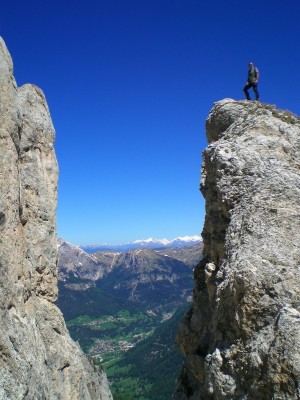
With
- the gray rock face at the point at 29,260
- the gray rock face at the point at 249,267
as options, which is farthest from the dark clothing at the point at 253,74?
the gray rock face at the point at 29,260

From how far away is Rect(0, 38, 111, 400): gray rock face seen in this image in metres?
21.6

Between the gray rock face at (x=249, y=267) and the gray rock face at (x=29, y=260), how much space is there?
31.1 ft

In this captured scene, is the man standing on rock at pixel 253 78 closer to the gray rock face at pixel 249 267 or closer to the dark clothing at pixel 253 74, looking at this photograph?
the dark clothing at pixel 253 74

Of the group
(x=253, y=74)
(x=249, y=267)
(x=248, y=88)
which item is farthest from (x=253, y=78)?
(x=249, y=267)

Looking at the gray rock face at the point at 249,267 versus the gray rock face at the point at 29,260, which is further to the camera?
the gray rock face at the point at 29,260

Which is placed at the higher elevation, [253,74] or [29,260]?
[253,74]

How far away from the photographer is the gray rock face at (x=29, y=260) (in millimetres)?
21639

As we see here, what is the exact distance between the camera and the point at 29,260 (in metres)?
30.3

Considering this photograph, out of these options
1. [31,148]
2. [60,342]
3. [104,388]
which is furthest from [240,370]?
[104,388]

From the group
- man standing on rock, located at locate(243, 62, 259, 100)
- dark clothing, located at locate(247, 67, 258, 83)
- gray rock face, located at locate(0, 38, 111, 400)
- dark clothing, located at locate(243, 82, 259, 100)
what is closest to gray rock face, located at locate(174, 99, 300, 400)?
dark clothing, located at locate(243, 82, 259, 100)

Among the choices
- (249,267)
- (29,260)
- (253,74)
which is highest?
(253,74)

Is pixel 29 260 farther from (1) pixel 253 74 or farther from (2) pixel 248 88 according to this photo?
(1) pixel 253 74

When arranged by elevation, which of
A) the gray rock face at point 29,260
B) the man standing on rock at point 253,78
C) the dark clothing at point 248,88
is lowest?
the gray rock face at point 29,260

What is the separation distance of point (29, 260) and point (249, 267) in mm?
18049
